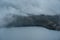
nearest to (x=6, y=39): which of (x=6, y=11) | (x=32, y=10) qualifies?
(x=6, y=11)

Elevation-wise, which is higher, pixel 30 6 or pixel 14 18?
pixel 30 6

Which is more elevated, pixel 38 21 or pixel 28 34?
pixel 38 21

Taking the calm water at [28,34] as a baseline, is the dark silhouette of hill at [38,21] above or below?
above

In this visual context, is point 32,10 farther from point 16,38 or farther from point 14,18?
point 16,38

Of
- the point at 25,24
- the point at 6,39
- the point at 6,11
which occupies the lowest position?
the point at 6,39

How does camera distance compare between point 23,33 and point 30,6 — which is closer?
point 23,33

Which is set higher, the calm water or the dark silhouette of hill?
the dark silhouette of hill
